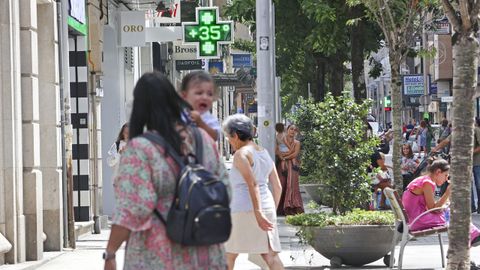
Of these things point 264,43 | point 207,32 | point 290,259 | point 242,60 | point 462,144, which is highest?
point 242,60

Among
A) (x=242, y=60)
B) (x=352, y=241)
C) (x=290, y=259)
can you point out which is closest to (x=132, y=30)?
(x=290, y=259)

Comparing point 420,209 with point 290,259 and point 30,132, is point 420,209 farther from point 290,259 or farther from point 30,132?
point 30,132

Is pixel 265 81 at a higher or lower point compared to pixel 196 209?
higher

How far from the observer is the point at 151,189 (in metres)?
5.29

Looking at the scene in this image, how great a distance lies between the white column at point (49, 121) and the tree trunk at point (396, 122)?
7220 millimetres

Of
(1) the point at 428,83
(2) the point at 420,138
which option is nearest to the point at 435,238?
(2) the point at 420,138

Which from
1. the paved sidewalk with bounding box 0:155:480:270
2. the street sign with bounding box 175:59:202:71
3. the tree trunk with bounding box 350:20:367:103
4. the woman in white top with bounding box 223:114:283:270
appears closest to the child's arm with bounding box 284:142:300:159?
the paved sidewalk with bounding box 0:155:480:270

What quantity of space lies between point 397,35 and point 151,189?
16.9 meters

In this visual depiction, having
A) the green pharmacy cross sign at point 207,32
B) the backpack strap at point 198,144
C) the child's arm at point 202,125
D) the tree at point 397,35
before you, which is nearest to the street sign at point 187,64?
the green pharmacy cross sign at point 207,32

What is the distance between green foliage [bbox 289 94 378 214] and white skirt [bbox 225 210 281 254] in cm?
391

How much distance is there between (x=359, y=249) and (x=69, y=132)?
4.77 metres

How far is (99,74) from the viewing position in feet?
62.7

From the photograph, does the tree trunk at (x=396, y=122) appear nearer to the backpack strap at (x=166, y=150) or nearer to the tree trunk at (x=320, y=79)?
the backpack strap at (x=166, y=150)

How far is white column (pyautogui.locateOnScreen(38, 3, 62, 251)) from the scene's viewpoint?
15164mm
